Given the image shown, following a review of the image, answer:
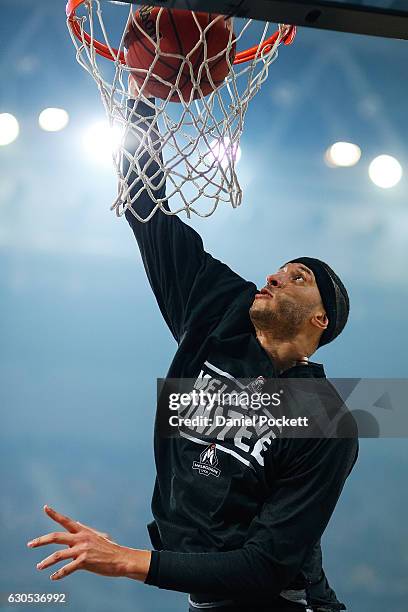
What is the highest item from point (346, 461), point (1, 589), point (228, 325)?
point (228, 325)

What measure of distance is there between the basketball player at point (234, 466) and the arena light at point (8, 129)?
0.62m

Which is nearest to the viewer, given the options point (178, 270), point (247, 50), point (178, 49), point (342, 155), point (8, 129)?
point (178, 49)

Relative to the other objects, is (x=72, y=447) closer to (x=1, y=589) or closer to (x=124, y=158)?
(x=1, y=589)

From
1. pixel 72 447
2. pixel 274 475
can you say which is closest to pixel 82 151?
pixel 72 447

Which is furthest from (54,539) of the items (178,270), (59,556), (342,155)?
(342,155)

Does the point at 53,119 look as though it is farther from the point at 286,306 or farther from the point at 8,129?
the point at 286,306

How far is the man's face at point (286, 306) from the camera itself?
2273 mm

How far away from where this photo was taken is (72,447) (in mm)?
2381

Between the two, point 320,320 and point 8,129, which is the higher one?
point 8,129

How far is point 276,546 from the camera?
1.96 m

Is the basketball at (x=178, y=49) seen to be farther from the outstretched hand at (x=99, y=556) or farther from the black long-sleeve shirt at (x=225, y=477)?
the outstretched hand at (x=99, y=556)

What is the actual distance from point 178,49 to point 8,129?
1046 mm

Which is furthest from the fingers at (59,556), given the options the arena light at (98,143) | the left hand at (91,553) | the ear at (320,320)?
the arena light at (98,143)

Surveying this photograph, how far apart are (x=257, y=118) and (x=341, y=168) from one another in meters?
0.35
